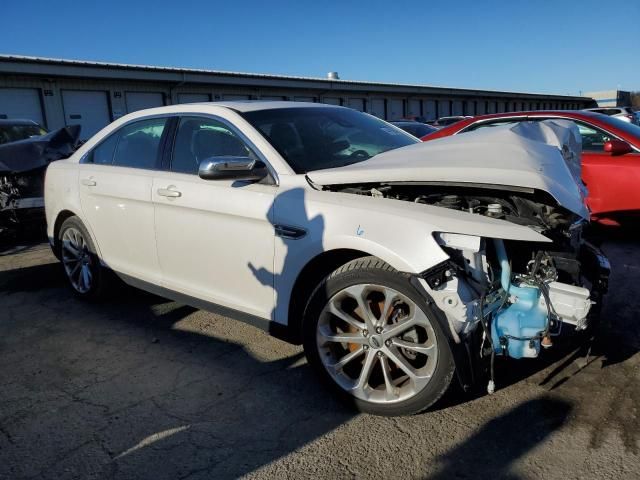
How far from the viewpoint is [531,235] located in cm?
230

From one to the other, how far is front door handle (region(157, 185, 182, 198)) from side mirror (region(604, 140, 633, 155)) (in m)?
4.27

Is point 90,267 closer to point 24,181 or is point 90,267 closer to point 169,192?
point 169,192

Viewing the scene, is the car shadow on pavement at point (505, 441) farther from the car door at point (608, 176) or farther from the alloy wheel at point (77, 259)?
the alloy wheel at point (77, 259)

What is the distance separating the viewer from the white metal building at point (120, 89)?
1711 cm

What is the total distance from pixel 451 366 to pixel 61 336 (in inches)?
118

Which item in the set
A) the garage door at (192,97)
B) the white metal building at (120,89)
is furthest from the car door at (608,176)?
the garage door at (192,97)

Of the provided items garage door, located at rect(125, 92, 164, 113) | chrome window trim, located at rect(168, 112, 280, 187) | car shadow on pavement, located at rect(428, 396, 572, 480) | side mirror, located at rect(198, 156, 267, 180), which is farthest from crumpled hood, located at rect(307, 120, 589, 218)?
garage door, located at rect(125, 92, 164, 113)

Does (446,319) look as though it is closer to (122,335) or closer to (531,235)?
(531,235)

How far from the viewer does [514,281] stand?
2484 millimetres

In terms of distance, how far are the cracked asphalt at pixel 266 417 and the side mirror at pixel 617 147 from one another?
6.57 feet

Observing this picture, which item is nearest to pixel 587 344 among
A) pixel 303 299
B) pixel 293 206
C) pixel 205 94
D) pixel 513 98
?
pixel 303 299

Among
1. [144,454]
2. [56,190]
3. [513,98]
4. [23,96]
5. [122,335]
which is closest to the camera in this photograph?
[144,454]

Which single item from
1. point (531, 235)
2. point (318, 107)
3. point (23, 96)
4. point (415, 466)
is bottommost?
point (415, 466)

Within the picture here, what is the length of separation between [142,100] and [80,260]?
17.9 m
